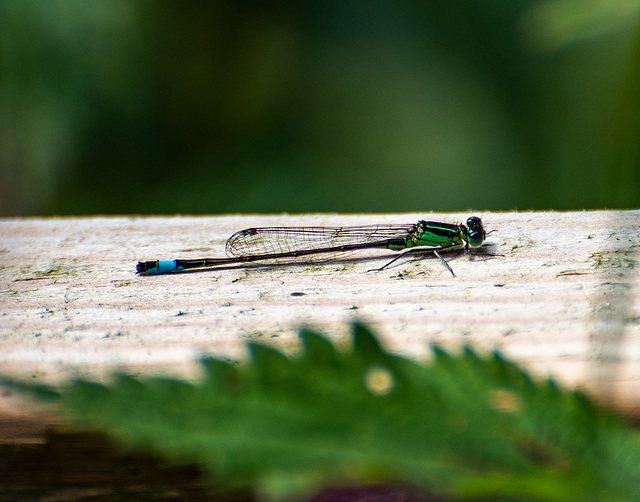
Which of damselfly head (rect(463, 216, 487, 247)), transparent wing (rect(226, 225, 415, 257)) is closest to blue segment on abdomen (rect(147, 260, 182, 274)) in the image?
transparent wing (rect(226, 225, 415, 257))

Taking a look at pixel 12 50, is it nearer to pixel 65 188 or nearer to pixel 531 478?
pixel 65 188

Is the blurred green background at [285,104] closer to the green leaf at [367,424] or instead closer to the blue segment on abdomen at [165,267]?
the blue segment on abdomen at [165,267]

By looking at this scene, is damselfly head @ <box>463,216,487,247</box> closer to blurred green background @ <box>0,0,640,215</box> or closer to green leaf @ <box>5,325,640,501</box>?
green leaf @ <box>5,325,640,501</box>

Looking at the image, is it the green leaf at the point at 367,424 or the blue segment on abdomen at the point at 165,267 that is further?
the blue segment on abdomen at the point at 165,267

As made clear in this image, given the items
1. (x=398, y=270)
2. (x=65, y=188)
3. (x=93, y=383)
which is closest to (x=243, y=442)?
(x=93, y=383)

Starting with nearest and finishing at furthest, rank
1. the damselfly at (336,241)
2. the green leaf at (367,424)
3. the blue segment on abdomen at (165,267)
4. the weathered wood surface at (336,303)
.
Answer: the green leaf at (367,424), the weathered wood surface at (336,303), the blue segment on abdomen at (165,267), the damselfly at (336,241)

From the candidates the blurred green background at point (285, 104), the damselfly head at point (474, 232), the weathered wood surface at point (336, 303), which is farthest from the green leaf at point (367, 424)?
the blurred green background at point (285, 104)

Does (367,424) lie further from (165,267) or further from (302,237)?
(302,237)
